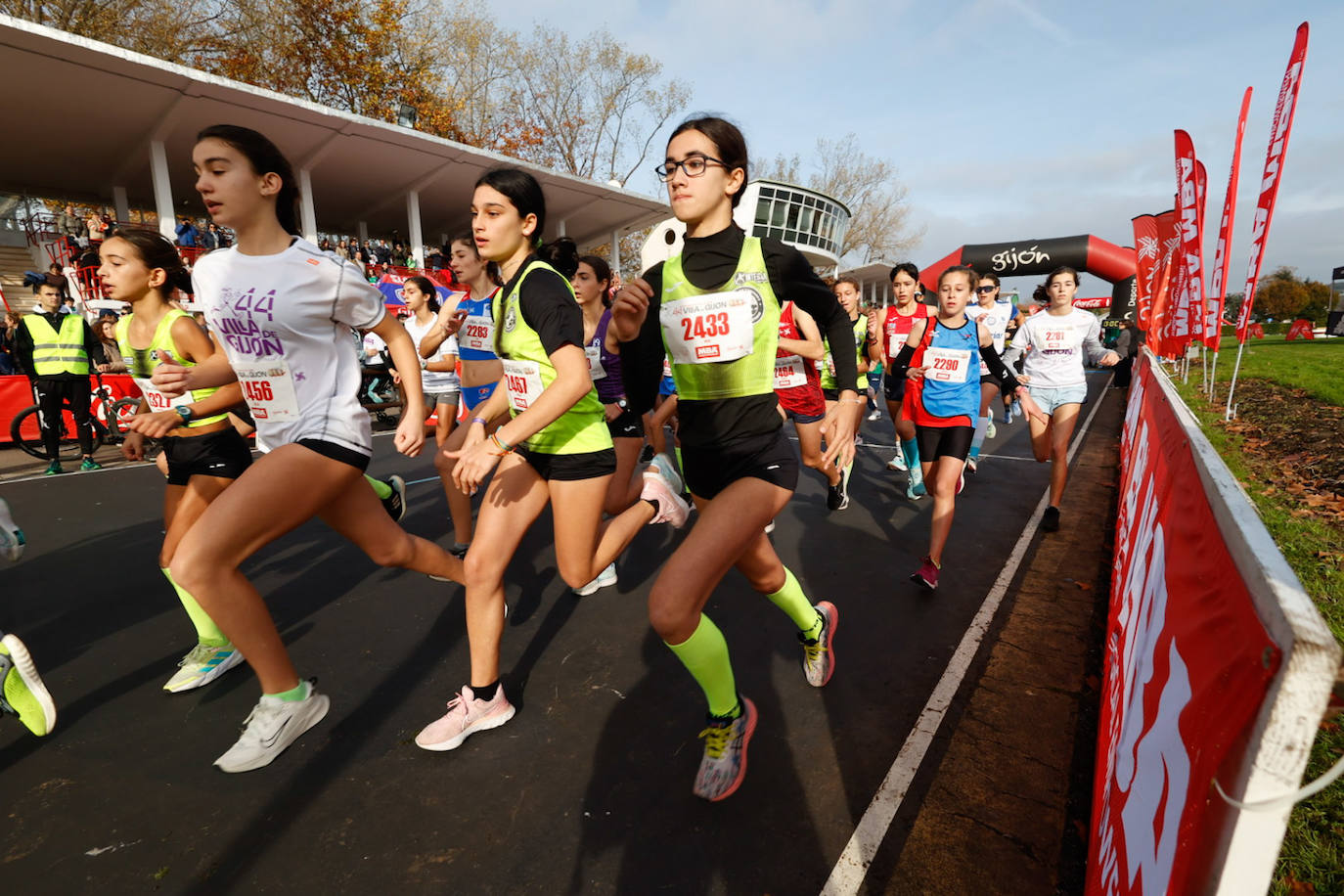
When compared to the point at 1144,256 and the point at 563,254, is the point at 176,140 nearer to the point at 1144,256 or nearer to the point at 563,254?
the point at 563,254

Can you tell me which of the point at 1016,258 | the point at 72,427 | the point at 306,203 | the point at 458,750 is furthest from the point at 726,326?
the point at 1016,258

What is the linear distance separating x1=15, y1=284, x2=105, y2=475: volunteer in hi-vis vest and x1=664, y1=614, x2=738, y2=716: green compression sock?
9435 mm

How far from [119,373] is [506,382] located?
1151 centimetres

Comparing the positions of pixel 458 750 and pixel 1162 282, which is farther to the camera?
pixel 1162 282

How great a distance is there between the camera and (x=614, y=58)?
111 feet

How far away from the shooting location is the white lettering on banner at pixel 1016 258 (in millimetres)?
25594

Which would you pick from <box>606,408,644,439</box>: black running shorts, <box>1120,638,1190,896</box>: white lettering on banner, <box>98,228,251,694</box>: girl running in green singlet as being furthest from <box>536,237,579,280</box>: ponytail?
<box>1120,638,1190,896</box>: white lettering on banner

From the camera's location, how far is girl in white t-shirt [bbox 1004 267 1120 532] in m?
5.28

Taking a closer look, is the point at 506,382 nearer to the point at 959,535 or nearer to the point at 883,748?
the point at 883,748

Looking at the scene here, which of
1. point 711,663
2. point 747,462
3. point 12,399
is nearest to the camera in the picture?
point 711,663

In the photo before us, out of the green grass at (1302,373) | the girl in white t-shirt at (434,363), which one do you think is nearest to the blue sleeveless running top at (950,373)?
the girl in white t-shirt at (434,363)

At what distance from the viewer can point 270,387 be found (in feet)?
8.07

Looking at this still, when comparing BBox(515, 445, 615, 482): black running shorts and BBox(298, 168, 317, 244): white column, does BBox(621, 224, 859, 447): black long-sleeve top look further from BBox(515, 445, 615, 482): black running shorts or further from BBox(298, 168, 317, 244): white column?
BBox(298, 168, 317, 244): white column

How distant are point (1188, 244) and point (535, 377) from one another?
35.8 feet
